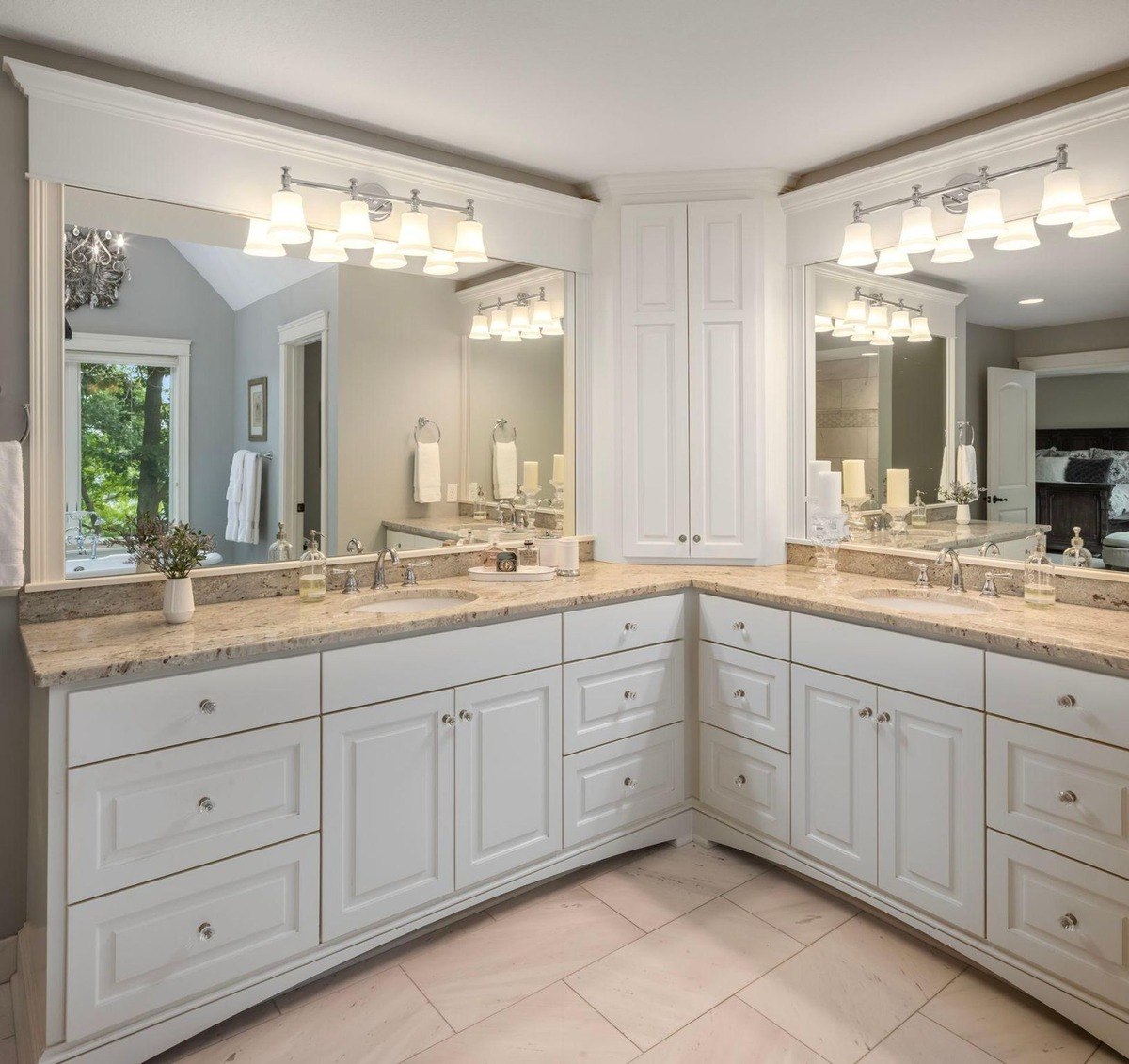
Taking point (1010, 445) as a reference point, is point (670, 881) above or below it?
below

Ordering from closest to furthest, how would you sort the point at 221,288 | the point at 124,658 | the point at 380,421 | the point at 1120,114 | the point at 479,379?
1. the point at 124,658
2. the point at 1120,114
3. the point at 221,288
4. the point at 380,421
5. the point at 479,379

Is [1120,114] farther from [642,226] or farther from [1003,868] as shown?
[1003,868]

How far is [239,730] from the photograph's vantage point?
74.9 inches

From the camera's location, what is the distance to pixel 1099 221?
7.61 ft

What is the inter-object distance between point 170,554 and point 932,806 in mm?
2136

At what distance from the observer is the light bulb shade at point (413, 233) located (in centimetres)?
268

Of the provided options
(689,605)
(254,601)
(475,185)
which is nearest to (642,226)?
(475,185)

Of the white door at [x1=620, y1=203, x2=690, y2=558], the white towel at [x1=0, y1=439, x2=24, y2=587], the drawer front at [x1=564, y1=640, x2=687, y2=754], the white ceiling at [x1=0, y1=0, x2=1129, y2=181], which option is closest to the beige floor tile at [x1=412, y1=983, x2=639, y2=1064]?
the drawer front at [x1=564, y1=640, x2=687, y2=754]

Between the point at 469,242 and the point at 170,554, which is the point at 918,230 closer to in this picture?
the point at 469,242

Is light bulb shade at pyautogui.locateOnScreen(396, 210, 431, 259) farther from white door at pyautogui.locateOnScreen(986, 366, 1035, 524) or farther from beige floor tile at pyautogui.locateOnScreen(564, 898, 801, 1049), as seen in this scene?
beige floor tile at pyautogui.locateOnScreen(564, 898, 801, 1049)

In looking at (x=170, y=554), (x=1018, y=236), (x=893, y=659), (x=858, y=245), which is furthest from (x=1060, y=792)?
(x=170, y=554)

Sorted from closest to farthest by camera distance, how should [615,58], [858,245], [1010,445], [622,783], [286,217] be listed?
[615,58]
[286,217]
[1010,445]
[622,783]
[858,245]

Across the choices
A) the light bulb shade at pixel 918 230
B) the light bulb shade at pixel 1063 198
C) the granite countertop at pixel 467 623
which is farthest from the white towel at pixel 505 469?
the light bulb shade at pixel 1063 198

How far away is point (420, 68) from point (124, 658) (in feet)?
5.66
